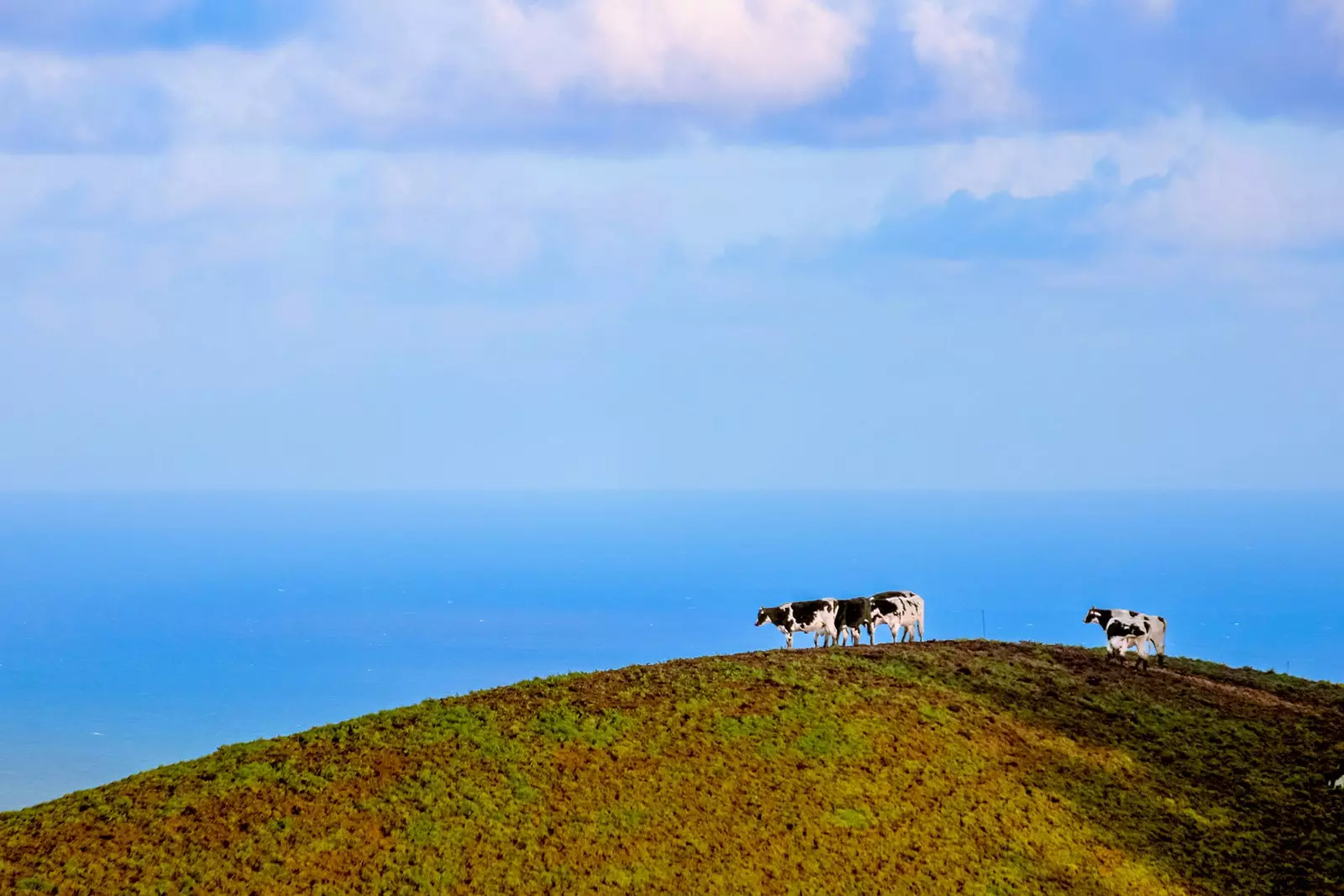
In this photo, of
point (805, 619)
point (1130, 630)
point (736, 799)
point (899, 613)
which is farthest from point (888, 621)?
point (736, 799)

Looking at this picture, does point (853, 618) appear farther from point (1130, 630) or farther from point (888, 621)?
point (1130, 630)

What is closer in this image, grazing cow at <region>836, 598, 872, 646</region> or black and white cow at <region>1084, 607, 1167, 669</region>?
black and white cow at <region>1084, 607, 1167, 669</region>

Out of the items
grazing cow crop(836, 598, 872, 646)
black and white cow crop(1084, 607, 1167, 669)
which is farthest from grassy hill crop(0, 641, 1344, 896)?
grazing cow crop(836, 598, 872, 646)

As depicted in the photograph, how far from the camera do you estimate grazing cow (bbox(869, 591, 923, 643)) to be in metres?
43.6

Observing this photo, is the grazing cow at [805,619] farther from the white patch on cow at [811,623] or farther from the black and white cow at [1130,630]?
the black and white cow at [1130,630]

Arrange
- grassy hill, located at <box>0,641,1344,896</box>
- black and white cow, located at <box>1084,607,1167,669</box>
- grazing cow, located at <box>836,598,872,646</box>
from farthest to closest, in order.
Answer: grazing cow, located at <box>836,598,872,646</box> → black and white cow, located at <box>1084,607,1167,669</box> → grassy hill, located at <box>0,641,1344,896</box>

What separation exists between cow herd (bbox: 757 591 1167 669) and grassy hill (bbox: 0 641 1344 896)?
4255 mm

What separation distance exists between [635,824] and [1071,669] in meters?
19.1

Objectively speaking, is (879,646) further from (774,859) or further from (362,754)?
(362,754)

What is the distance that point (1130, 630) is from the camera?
41188 mm

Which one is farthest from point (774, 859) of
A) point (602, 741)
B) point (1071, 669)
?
point (1071, 669)

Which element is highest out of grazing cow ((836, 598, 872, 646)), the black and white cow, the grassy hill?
grazing cow ((836, 598, 872, 646))

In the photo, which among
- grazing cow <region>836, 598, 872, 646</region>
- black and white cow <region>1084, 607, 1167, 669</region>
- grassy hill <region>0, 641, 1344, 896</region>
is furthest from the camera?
grazing cow <region>836, 598, 872, 646</region>

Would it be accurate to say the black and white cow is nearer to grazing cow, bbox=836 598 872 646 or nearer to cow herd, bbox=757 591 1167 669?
cow herd, bbox=757 591 1167 669
